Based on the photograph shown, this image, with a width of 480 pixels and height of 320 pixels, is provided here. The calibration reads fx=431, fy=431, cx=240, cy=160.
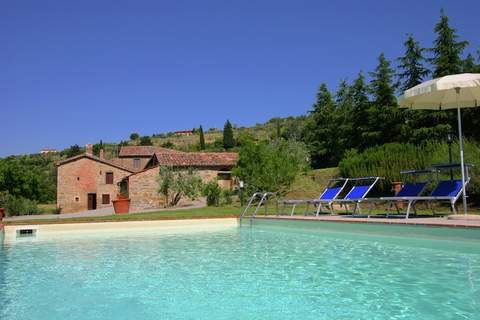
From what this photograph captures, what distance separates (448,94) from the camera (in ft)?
33.3

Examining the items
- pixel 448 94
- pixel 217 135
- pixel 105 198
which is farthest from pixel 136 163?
pixel 448 94

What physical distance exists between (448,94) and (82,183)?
3372 cm

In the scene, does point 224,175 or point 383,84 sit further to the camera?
point 224,175

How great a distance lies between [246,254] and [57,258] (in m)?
3.32

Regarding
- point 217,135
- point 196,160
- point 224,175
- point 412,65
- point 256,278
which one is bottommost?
point 256,278

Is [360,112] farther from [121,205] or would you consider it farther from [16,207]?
[16,207]

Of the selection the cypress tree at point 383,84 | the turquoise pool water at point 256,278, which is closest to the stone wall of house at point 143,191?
the cypress tree at point 383,84

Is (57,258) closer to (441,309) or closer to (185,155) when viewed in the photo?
Result: (441,309)

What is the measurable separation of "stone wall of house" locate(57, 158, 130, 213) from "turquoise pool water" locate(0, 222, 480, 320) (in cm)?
2943

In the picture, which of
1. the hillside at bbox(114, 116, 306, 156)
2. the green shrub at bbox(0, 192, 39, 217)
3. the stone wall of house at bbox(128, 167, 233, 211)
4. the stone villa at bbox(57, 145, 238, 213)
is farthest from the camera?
the hillside at bbox(114, 116, 306, 156)

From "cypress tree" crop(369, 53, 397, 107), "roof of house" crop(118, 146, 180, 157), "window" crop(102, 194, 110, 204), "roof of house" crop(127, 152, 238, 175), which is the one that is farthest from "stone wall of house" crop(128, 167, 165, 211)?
"roof of house" crop(118, 146, 180, 157)

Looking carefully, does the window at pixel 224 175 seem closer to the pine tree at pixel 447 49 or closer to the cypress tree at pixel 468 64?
the pine tree at pixel 447 49

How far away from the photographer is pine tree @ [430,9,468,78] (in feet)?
72.6

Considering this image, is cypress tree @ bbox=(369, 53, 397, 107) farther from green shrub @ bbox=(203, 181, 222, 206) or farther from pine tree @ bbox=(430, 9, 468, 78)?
green shrub @ bbox=(203, 181, 222, 206)
